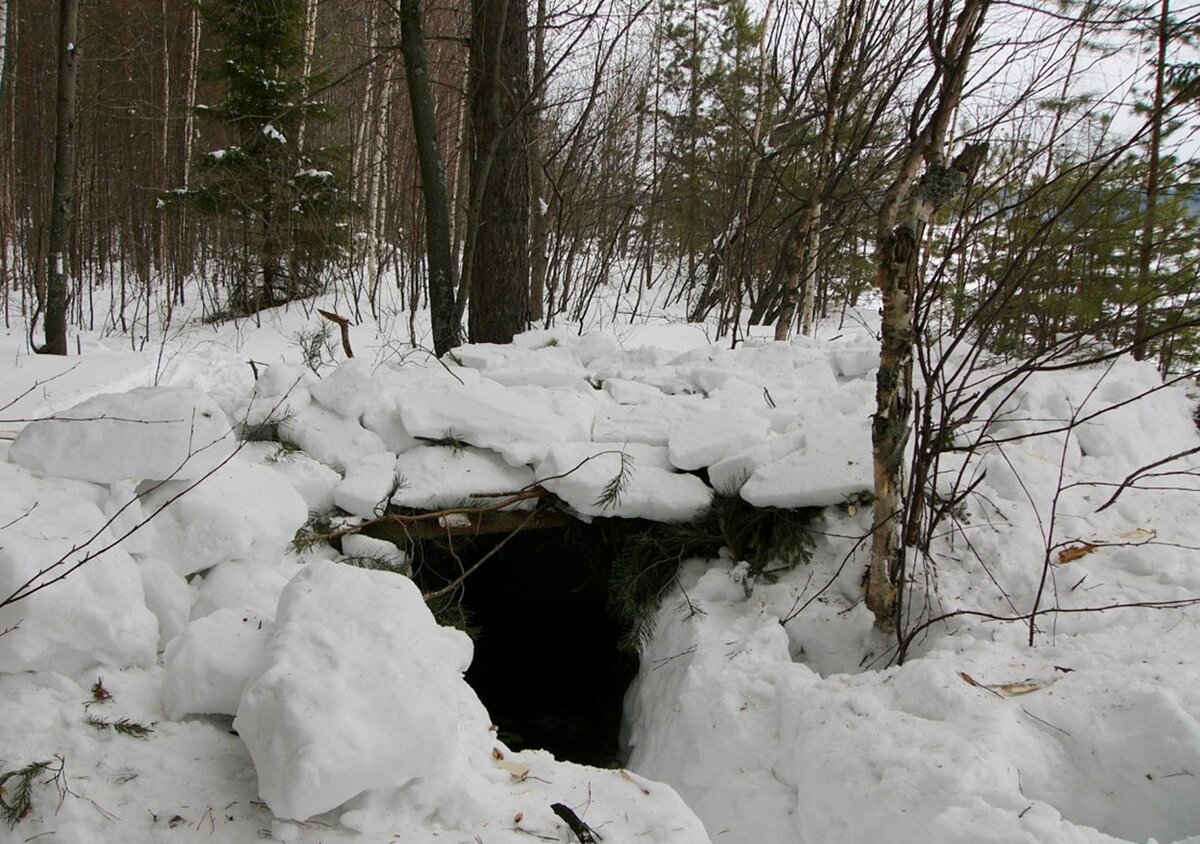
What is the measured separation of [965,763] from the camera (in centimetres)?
167

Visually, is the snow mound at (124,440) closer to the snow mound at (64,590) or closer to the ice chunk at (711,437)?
the snow mound at (64,590)

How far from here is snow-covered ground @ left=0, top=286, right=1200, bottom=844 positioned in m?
1.44

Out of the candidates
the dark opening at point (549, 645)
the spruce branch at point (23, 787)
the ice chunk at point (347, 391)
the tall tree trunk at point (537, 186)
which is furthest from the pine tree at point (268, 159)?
the spruce branch at point (23, 787)

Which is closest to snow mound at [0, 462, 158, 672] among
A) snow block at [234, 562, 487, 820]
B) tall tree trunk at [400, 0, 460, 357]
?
snow block at [234, 562, 487, 820]

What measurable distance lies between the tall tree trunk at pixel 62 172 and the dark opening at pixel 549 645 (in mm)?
5057

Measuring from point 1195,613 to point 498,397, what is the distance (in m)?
2.52

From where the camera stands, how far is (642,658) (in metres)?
2.79

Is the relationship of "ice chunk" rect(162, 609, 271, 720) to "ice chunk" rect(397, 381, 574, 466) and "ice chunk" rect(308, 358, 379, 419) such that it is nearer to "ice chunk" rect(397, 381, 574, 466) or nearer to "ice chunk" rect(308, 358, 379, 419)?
"ice chunk" rect(397, 381, 574, 466)

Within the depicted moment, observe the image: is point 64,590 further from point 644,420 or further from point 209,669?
point 644,420

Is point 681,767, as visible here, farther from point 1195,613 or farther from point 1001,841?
point 1195,613

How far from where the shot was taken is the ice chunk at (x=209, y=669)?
1571 mm

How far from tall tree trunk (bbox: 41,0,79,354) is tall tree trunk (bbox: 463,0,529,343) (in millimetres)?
3389

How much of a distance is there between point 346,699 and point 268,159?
930 centimetres

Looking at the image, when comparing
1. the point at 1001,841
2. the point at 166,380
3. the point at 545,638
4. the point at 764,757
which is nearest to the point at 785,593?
the point at 764,757
